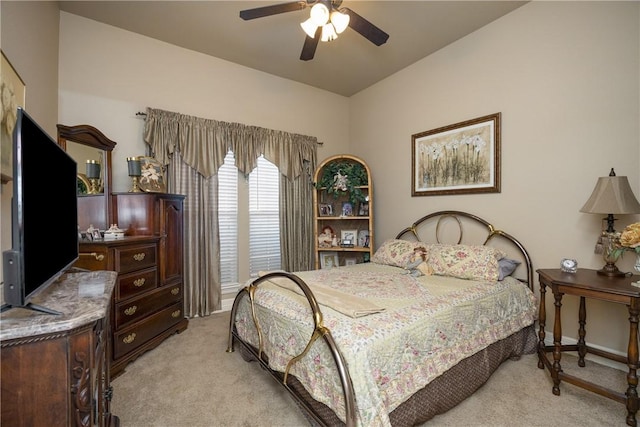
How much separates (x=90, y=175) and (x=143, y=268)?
1.03m

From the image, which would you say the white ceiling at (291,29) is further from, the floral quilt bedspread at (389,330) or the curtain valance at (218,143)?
the floral quilt bedspread at (389,330)

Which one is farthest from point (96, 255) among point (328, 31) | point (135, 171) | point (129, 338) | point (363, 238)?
point (363, 238)

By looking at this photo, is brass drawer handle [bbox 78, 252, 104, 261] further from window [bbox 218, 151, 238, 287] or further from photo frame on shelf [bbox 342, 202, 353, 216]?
photo frame on shelf [bbox 342, 202, 353, 216]

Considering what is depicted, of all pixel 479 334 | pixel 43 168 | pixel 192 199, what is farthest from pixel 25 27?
pixel 479 334

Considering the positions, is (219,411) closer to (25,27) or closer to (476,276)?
(476,276)

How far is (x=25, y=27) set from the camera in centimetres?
186

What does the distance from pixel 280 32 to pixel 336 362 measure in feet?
10.4

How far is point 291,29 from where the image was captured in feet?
9.61

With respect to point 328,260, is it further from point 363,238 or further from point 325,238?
point 363,238

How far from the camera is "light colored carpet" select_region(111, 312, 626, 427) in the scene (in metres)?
1.68

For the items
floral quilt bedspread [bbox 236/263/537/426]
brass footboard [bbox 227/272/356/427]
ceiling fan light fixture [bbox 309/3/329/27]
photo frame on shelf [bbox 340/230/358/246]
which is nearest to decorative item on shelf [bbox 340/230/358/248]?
photo frame on shelf [bbox 340/230/358/246]

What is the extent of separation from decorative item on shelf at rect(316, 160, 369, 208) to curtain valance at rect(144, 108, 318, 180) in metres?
0.34

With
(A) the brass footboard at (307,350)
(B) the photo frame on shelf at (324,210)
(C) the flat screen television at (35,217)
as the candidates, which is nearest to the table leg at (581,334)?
(A) the brass footboard at (307,350)

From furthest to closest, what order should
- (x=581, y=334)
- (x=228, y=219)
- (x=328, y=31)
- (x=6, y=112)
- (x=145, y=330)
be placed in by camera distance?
1. (x=228, y=219)
2. (x=145, y=330)
3. (x=581, y=334)
4. (x=328, y=31)
5. (x=6, y=112)
